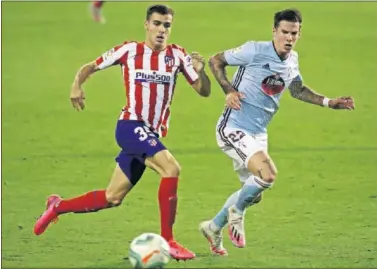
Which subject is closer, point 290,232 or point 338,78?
point 290,232

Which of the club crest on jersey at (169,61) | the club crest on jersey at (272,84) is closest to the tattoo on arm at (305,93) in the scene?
the club crest on jersey at (272,84)

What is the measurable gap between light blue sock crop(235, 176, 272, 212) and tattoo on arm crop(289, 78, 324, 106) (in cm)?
106

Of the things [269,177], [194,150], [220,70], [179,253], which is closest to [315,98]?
[220,70]

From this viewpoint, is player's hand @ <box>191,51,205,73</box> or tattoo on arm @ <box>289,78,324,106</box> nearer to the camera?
player's hand @ <box>191,51,205,73</box>

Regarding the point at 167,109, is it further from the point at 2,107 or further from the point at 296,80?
the point at 2,107

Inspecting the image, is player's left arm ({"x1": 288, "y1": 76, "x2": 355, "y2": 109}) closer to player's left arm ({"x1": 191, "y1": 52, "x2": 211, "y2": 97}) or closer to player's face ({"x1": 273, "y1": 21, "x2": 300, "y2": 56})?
player's face ({"x1": 273, "y1": 21, "x2": 300, "y2": 56})

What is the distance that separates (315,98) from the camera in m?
10.8

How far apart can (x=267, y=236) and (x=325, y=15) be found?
787 inches

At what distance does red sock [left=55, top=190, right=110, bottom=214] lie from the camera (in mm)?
10469

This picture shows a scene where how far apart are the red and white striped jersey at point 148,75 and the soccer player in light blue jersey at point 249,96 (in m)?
0.40

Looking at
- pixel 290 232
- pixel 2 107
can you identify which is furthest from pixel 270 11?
pixel 290 232

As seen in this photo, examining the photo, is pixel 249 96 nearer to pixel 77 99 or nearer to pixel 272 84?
pixel 272 84

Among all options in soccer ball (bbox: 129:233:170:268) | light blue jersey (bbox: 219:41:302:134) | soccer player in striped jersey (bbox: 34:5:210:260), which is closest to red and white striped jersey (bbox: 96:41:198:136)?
soccer player in striped jersey (bbox: 34:5:210:260)

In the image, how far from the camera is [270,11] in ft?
101
